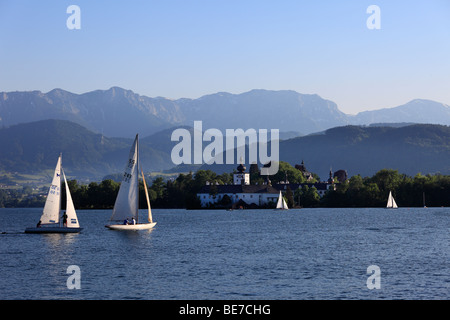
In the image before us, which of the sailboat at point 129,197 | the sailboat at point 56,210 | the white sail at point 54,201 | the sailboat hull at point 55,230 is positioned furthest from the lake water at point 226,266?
the white sail at point 54,201

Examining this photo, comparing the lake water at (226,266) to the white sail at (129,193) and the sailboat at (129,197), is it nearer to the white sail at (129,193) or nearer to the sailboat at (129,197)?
the sailboat at (129,197)

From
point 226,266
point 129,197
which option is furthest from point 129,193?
point 226,266

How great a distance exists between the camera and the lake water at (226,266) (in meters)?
45.5

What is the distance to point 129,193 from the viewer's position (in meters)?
94.9

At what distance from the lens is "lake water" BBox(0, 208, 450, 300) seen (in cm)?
4553

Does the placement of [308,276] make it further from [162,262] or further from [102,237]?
[102,237]

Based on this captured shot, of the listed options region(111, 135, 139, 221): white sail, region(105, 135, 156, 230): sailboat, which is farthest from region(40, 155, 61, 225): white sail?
region(111, 135, 139, 221): white sail

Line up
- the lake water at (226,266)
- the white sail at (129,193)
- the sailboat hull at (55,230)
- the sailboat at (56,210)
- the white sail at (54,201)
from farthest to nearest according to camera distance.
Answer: the white sail at (129,193) → the sailboat hull at (55,230) → the sailboat at (56,210) → the white sail at (54,201) → the lake water at (226,266)

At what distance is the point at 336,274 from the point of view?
5322 centimetres

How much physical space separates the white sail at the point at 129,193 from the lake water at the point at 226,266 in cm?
284

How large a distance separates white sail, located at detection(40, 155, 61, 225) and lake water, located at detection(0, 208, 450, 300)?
277cm

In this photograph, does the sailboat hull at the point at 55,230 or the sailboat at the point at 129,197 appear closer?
the sailboat hull at the point at 55,230
